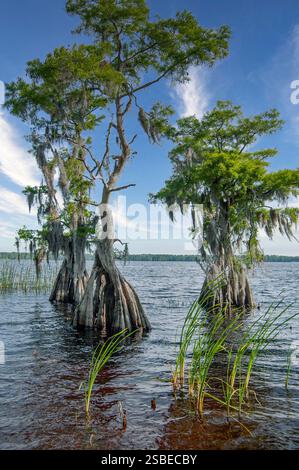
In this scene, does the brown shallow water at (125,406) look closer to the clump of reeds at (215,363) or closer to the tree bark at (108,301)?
the clump of reeds at (215,363)

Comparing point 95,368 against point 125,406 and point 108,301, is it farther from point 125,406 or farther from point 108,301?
point 108,301

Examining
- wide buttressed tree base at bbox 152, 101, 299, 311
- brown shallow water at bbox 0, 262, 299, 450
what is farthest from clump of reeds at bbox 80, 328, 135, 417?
wide buttressed tree base at bbox 152, 101, 299, 311

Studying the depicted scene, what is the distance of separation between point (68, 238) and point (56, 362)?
498 inches

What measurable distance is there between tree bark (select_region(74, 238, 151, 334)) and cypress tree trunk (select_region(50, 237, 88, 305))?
19.3ft

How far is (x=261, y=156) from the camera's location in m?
20.4

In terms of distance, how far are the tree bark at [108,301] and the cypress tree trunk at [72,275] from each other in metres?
5.90

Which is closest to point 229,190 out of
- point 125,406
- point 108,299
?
point 108,299

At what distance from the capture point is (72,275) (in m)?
22.0

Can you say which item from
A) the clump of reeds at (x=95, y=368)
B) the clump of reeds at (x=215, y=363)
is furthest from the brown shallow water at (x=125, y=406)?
the clump of reeds at (x=215, y=363)

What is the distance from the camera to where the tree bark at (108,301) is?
1348 cm

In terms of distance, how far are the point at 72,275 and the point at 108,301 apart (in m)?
8.43

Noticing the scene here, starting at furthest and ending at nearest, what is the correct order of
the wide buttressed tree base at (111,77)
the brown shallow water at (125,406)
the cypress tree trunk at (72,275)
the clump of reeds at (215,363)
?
the cypress tree trunk at (72,275) < the wide buttressed tree base at (111,77) < the brown shallow water at (125,406) < the clump of reeds at (215,363)

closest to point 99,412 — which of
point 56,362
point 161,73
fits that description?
point 56,362
